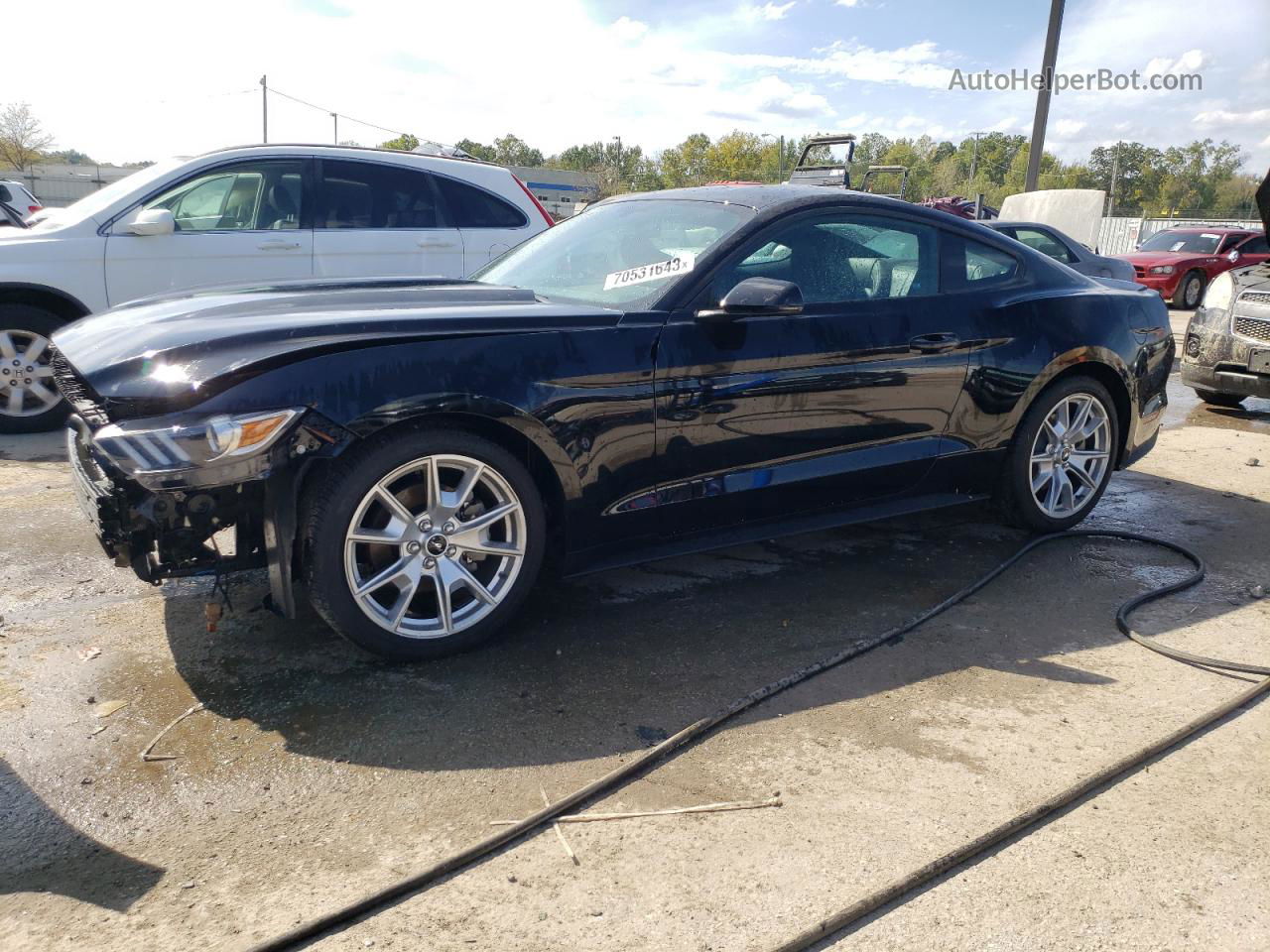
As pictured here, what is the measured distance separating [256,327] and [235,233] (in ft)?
12.9

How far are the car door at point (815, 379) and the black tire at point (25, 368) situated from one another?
14.7 ft

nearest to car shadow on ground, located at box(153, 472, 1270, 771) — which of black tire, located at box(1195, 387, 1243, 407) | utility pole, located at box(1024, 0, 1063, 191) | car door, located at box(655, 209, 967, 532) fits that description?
car door, located at box(655, 209, 967, 532)

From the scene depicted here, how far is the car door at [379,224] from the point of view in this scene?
6.74m

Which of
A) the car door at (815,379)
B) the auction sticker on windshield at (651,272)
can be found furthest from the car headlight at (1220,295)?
the auction sticker on windshield at (651,272)

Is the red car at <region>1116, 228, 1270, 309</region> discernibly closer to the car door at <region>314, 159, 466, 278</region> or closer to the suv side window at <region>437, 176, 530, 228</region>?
the suv side window at <region>437, 176, 530, 228</region>

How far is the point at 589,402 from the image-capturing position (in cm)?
335

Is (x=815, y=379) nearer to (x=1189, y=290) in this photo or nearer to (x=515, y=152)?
(x=1189, y=290)

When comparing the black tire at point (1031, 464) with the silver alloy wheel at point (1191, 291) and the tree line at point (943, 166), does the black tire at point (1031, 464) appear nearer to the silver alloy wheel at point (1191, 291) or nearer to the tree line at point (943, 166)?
the silver alloy wheel at point (1191, 291)

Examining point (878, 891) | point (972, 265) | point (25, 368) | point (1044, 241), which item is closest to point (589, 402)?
point (878, 891)

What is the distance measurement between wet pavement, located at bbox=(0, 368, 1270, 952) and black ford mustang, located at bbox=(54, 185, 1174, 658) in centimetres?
36

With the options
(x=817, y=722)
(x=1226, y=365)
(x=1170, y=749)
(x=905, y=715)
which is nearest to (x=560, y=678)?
(x=817, y=722)

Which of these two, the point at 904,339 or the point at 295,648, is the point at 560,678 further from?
the point at 904,339

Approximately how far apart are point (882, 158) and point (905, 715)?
296 feet

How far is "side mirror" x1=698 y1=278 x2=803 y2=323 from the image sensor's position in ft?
11.4
